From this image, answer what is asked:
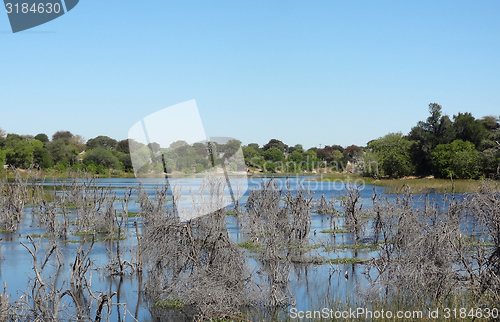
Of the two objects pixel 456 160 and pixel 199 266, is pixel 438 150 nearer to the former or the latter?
pixel 456 160

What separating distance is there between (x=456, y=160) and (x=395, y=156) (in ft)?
55.6

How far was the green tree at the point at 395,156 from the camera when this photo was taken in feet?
286

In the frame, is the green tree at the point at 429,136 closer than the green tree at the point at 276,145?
Yes

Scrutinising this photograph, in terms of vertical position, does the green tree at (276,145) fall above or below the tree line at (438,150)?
above

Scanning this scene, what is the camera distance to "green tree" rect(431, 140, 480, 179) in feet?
237

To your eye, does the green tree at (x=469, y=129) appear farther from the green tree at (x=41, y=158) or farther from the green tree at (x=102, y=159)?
the green tree at (x=41, y=158)

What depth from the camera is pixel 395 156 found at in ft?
294

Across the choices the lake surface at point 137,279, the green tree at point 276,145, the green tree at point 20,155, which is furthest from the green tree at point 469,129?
the green tree at point 276,145

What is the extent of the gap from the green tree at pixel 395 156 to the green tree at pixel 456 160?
6.69m

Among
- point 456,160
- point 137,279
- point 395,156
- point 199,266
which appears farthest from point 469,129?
point 199,266

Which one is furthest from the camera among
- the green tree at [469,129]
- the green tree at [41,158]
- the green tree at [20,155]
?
the green tree at [41,158]

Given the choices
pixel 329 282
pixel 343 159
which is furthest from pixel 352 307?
pixel 343 159

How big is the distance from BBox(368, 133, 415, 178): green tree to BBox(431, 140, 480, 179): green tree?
6.69 metres

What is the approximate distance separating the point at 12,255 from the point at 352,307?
17.9 m
